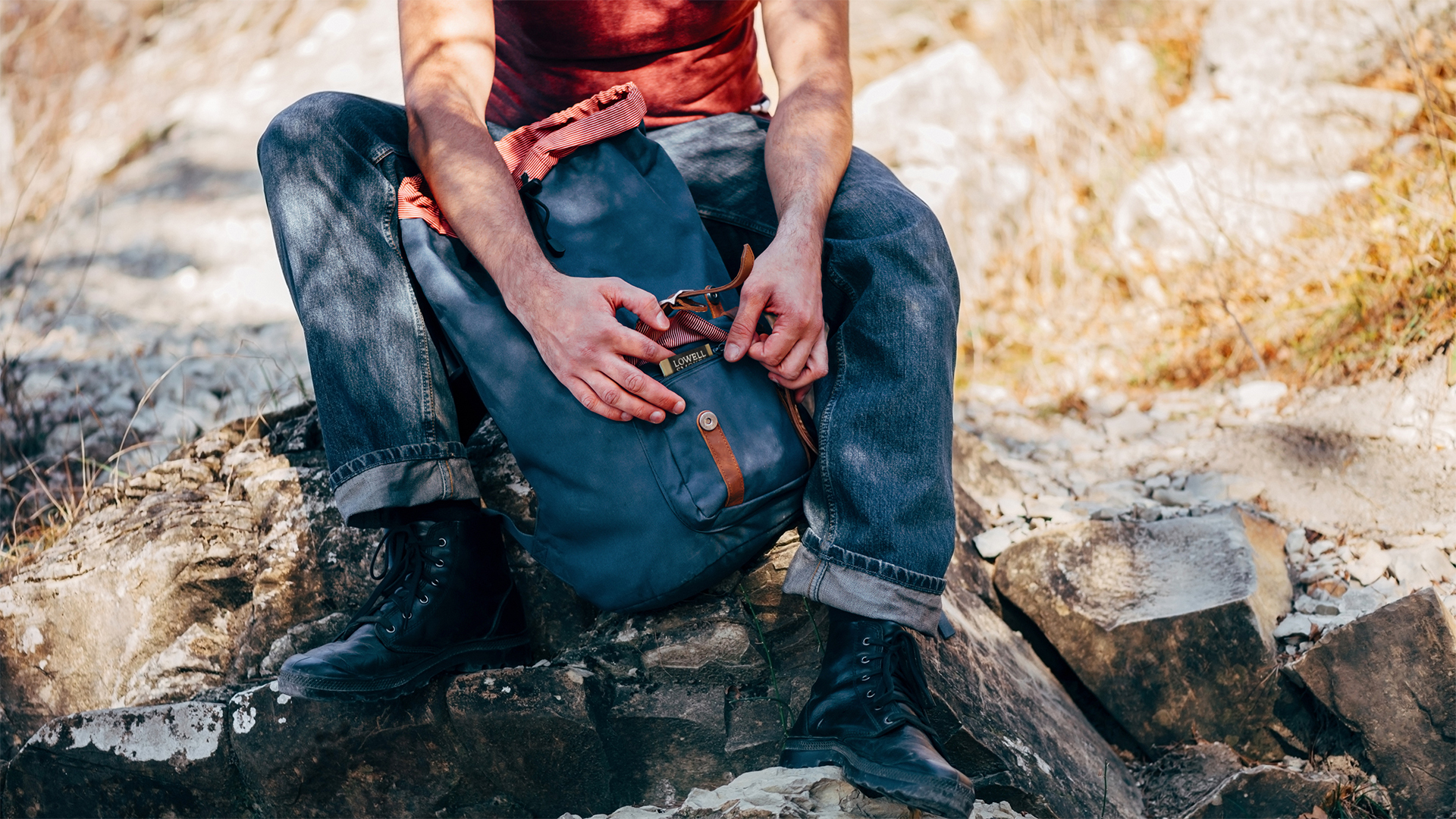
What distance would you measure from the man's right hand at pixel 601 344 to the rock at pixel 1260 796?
1267 mm

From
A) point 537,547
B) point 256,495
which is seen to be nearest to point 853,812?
point 537,547

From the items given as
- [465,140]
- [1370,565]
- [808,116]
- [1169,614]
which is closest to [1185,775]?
[1169,614]

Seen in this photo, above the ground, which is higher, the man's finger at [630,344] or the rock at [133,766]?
the man's finger at [630,344]

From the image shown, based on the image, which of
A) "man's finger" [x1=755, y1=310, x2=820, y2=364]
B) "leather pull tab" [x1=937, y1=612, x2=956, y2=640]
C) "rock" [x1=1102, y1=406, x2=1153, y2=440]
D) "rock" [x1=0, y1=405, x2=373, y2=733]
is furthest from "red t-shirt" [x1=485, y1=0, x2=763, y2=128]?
"rock" [x1=1102, y1=406, x2=1153, y2=440]

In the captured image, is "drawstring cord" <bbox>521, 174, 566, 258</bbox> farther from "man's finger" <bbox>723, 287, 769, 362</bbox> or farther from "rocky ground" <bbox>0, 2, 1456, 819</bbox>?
"rocky ground" <bbox>0, 2, 1456, 819</bbox>

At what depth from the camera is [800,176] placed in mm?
1737

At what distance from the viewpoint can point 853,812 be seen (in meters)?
1.48

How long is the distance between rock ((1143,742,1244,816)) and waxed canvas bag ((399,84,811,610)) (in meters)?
1.00

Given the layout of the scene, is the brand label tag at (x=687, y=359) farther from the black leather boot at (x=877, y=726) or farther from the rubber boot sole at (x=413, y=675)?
the rubber boot sole at (x=413, y=675)

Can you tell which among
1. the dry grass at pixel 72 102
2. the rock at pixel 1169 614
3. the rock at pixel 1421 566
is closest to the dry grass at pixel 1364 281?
the rock at pixel 1421 566

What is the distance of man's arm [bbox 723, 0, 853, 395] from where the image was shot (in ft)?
5.02

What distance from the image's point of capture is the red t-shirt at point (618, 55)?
6.39ft

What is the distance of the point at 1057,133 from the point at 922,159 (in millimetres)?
654

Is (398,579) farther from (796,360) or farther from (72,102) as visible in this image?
(72,102)
